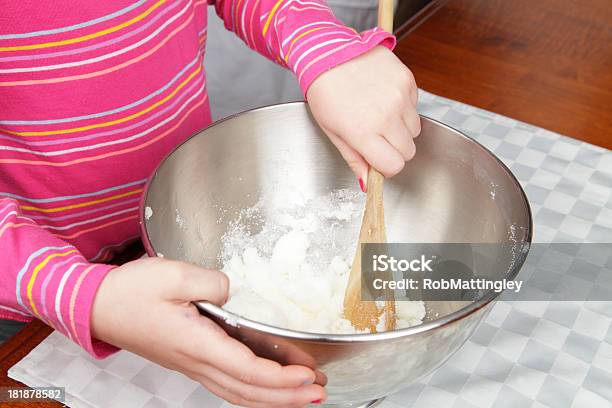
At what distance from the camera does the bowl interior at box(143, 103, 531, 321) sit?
1.95ft

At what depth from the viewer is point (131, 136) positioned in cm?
70

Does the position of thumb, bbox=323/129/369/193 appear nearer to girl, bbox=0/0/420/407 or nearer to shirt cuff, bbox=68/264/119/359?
girl, bbox=0/0/420/407

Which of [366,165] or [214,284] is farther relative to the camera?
[366,165]

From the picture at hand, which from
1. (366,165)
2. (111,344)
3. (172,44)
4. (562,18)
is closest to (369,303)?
(366,165)

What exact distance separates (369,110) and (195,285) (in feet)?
0.81

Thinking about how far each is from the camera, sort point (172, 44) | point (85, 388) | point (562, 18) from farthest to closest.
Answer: point (562, 18), point (172, 44), point (85, 388)

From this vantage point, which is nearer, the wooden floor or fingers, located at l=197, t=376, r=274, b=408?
fingers, located at l=197, t=376, r=274, b=408

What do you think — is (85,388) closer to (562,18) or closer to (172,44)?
(172,44)

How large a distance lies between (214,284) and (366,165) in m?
0.22

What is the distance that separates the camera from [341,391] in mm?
490

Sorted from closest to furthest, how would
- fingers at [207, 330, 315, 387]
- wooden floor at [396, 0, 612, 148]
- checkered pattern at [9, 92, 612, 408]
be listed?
fingers at [207, 330, 315, 387], checkered pattern at [9, 92, 612, 408], wooden floor at [396, 0, 612, 148]

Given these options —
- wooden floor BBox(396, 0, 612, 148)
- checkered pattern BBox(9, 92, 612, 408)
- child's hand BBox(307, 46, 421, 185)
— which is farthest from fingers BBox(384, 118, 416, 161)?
wooden floor BBox(396, 0, 612, 148)

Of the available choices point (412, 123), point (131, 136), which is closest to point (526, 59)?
point (412, 123)

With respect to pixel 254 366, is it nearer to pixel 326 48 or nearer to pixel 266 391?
pixel 266 391
